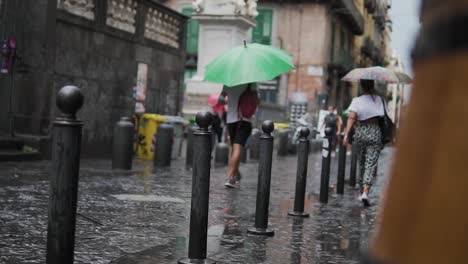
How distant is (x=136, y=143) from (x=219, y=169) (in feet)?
7.69

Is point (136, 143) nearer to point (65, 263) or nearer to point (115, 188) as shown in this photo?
point (115, 188)

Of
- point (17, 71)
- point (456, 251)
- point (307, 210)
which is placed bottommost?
point (307, 210)

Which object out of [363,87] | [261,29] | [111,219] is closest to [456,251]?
[111,219]

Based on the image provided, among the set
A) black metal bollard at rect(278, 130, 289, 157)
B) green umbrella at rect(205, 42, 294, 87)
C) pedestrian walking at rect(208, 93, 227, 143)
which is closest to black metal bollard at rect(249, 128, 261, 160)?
pedestrian walking at rect(208, 93, 227, 143)

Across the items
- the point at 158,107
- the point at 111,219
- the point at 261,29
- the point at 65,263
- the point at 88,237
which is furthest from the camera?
the point at 261,29

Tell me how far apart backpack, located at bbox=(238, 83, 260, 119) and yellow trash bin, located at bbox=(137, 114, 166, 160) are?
4.64 m

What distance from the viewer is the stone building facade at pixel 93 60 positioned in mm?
11180

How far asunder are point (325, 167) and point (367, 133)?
2.32ft

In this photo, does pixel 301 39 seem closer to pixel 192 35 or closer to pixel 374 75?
pixel 192 35

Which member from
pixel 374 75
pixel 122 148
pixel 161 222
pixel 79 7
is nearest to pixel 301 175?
pixel 161 222

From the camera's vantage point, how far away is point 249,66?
840 cm

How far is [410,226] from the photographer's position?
44.6 inches

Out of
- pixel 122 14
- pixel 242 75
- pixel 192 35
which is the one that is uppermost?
pixel 192 35

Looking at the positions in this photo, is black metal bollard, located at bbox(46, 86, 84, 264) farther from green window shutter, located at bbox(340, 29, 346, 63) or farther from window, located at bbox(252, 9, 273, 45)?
green window shutter, located at bbox(340, 29, 346, 63)
